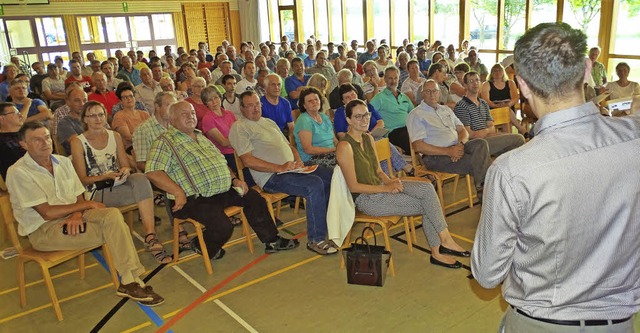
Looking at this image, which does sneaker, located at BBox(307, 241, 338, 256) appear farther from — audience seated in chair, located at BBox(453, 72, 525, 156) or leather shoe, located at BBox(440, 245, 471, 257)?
audience seated in chair, located at BBox(453, 72, 525, 156)

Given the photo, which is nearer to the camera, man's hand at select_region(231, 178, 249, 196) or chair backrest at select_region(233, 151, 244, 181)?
man's hand at select_region(231, 178, 249, 196)

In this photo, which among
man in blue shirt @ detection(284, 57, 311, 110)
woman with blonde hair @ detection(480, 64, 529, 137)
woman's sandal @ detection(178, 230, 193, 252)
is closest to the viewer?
woman's sandal @ detection(178, 230, 193, 252)

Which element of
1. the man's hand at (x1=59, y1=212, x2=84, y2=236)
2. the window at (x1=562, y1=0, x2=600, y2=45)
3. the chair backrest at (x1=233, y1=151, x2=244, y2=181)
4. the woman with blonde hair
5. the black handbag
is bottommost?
the black handbag

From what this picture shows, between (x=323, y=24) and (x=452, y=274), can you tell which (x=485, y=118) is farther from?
(x=323, y=24)

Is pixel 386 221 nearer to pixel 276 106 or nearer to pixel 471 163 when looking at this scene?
pixel 471 163

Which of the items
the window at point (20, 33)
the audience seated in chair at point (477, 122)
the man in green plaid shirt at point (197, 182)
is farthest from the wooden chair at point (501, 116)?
the window at point (20, 33)

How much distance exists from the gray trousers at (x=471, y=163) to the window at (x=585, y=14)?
22.2 feet

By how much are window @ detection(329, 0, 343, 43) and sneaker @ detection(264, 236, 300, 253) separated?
12.9 m

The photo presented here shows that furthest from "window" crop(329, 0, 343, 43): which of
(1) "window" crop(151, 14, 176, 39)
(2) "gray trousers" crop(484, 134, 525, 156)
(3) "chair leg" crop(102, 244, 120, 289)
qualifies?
(3) "chair leg" crop(102, 244, 120, 289)

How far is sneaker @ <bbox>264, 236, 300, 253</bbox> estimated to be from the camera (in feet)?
14.4

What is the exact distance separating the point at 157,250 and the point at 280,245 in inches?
42.1

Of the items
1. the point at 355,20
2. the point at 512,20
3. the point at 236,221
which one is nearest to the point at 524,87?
the point at 236,221

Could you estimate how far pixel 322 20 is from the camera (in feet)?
55.3

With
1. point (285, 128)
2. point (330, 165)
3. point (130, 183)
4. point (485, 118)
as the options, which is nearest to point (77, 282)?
point (130, 183)
